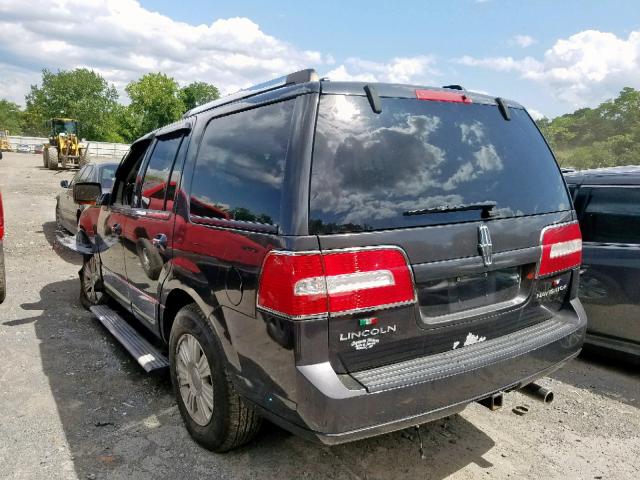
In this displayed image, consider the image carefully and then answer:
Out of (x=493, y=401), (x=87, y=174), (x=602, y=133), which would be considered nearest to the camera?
(x=493, y=401)

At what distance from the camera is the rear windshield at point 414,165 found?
2.10 metres

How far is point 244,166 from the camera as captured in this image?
8.13 feet

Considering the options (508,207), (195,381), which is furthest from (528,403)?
(195,381)

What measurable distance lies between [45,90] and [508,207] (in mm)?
109158

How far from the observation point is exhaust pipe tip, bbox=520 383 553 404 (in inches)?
104

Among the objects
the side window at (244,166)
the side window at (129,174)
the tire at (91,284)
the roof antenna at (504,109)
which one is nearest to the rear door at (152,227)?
the side window at (129,174)

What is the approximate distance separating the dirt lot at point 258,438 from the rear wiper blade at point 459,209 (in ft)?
4.75

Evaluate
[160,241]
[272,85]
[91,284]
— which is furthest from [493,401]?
[91,284]

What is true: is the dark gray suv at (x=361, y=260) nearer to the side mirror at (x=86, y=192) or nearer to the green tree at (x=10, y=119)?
the side mirror at (x=86, y=192)

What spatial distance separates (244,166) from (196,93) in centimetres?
9720

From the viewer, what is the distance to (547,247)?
268cm

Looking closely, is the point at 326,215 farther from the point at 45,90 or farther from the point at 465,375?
the point at 45,90

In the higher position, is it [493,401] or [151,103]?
[151,103]

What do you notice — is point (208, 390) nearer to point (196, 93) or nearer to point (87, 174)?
point (87, 174)
